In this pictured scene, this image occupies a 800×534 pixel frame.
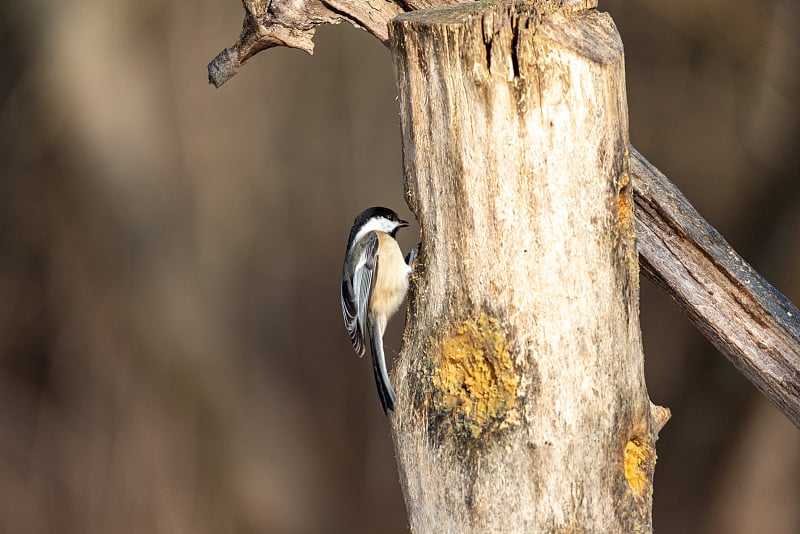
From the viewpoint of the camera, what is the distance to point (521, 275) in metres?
1.43

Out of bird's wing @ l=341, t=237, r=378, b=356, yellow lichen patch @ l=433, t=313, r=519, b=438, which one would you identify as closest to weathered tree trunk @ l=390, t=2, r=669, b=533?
yellow lichen patch @ l=433, t=313, r=519, b=438

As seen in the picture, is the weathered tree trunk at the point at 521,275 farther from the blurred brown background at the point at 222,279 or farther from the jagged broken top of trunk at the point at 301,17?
the blurred brown background at the point at 222,279

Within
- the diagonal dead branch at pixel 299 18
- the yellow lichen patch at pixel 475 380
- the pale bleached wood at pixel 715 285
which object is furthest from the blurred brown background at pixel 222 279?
the yellow lichen patch at pixel 475 380

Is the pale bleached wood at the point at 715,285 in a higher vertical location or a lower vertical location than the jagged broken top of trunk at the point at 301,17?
lower

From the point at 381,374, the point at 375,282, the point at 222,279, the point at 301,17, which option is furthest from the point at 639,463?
the point at 222,279

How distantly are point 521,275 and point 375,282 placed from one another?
2.25 feet

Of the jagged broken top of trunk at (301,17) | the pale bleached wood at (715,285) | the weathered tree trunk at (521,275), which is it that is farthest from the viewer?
the jagged broken top of trunk at (301,17)

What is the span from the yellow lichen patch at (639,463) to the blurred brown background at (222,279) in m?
1.68

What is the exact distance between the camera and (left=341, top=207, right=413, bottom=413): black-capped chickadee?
2.03 metres

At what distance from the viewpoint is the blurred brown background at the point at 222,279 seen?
3180mm

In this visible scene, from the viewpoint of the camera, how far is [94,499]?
3.32 m

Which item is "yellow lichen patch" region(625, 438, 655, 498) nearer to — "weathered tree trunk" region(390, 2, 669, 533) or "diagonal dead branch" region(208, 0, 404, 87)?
"weathered tree trunk" region(390, 2, 669, 533)

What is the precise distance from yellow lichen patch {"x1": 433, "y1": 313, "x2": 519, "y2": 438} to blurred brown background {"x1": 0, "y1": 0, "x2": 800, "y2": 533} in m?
1.67

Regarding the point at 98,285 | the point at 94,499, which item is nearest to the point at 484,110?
the point at 98,285
